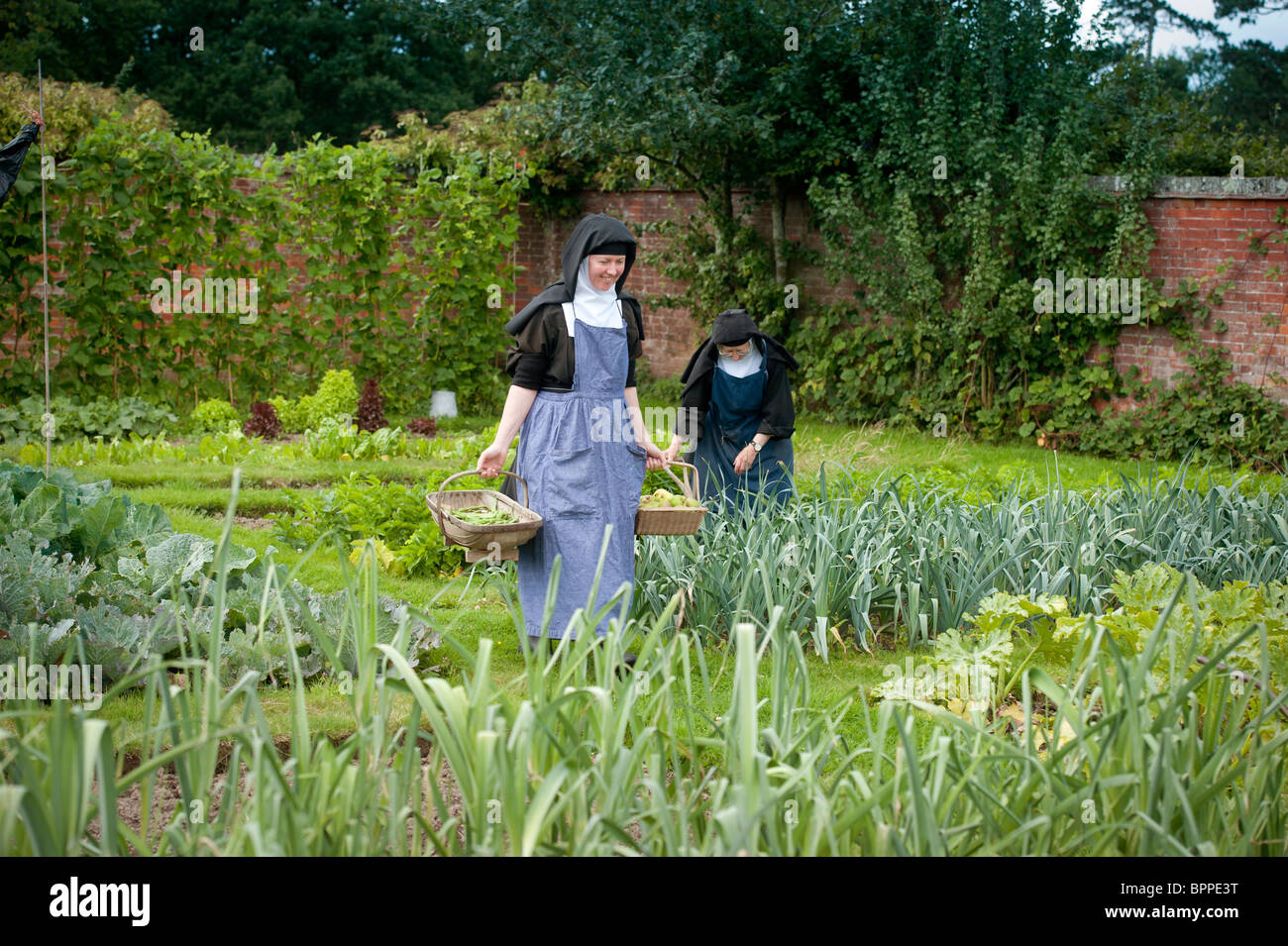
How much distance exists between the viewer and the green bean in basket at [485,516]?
12.8 feet

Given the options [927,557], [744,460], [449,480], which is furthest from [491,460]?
[744,460]

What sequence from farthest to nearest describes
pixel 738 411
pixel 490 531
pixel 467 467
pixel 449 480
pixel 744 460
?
pixel 467 467, pixel 738 411, pixel 744 460, pixel 449 480, pixel 490 531

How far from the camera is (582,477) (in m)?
3.98

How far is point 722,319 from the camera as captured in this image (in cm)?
565

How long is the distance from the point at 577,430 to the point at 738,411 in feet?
6.14

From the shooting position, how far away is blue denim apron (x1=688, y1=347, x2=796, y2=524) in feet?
18.7

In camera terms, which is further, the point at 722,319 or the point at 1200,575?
the point at 722,319

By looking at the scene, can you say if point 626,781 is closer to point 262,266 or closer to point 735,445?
point 735,445

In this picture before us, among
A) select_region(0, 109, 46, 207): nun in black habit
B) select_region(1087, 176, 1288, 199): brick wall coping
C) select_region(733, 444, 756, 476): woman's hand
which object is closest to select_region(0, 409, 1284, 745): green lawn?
select_region(733, 444, 756, 476): woman's hand

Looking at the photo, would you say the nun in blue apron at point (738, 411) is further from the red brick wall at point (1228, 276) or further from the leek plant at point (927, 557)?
the red brick wall at point (1228, 276)
